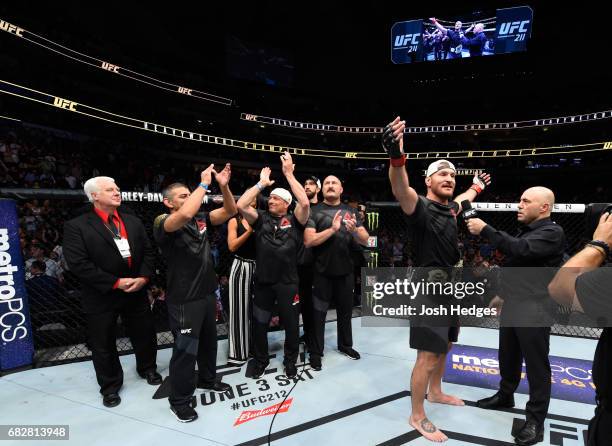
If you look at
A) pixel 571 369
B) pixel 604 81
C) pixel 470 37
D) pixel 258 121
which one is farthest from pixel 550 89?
pixel 571 369

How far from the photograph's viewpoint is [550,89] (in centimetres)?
1930

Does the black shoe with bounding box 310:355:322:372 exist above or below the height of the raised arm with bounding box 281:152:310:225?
below

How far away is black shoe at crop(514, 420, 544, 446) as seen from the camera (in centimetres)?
195

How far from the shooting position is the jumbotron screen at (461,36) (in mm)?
17000

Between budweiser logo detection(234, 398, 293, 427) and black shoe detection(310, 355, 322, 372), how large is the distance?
1.98 ft

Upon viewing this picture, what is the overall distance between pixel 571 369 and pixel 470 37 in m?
20.9

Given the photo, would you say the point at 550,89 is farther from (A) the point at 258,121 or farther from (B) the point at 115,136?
(B) the point at 115,136

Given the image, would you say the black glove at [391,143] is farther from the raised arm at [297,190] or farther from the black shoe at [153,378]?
the black shoe at [153,378]

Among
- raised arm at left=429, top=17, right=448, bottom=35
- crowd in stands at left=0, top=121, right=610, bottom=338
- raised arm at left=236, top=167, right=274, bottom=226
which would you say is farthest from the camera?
raised arm at left=429, top=17, right=448, bottom=35

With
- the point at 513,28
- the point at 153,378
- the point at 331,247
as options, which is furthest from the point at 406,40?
the point at 153,378

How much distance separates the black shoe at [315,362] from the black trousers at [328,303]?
0.03 metres

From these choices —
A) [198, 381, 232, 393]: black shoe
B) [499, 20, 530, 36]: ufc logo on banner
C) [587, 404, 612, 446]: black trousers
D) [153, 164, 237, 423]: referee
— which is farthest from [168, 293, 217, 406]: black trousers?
[499, 20, 530, 36]: ufc logo on banner

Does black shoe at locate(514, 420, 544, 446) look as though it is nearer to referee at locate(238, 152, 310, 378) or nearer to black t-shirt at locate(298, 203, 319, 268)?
referee at locate(238, 152, 310, 378)

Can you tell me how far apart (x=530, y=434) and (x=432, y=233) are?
1.38 m
